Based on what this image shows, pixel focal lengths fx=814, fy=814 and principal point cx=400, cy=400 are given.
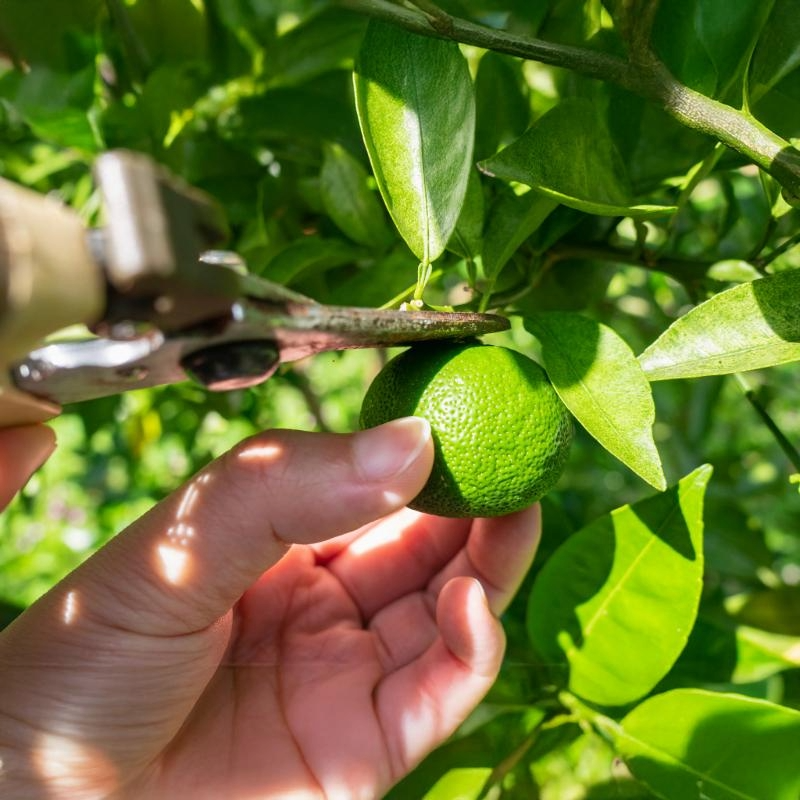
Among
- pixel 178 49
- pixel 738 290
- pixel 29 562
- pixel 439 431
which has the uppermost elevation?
pixel 178 49

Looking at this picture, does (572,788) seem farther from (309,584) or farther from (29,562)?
(29,562)

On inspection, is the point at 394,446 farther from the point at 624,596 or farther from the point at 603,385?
the point at 624,596

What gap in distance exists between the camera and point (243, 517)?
0.74 m

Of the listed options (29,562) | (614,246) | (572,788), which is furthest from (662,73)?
(29,562)

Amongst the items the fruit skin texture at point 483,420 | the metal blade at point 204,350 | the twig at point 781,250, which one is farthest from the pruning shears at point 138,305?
the twig at point 781,250

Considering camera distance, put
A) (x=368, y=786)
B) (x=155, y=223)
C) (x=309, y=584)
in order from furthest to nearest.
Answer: (x=309, y=584)
(x=368, y=786)
(x=155, y=223)

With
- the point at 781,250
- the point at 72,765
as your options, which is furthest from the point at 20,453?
the point at 781,250

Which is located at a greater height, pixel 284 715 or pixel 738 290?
pixel 738 290

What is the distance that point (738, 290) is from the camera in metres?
0.66

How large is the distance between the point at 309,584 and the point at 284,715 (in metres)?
0.22

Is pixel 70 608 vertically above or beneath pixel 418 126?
beneath

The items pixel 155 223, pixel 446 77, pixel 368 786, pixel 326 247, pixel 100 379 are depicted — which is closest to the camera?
pixel 155 223

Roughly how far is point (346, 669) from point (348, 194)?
2.13 ft

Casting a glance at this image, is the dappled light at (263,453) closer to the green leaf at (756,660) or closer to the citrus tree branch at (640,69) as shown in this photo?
the citrus tree branch at (640,69)
